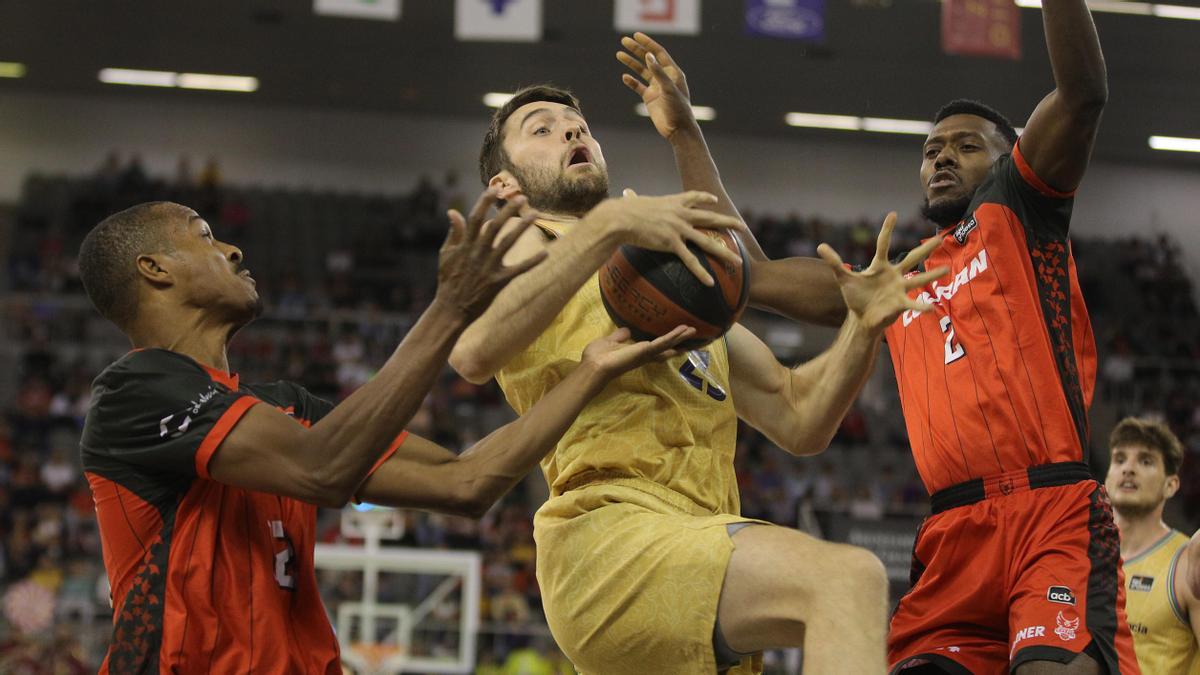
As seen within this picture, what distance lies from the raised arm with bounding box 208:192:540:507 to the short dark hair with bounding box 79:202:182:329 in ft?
2.45

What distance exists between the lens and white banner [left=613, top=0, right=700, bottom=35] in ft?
44.2

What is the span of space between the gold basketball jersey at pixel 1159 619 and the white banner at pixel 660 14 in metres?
8.29

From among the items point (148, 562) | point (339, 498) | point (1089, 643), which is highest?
point (339, 498)

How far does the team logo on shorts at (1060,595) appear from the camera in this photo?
3883mm

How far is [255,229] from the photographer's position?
23672 mm

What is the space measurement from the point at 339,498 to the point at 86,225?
70.8 ft

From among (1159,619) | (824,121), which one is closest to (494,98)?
(824,121)

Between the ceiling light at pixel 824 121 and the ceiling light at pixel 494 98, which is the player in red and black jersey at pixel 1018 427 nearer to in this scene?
the ceiling light at pixel 494 98

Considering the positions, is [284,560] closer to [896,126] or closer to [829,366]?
[829,366]


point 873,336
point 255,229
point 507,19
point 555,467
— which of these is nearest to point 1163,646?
point 873,336

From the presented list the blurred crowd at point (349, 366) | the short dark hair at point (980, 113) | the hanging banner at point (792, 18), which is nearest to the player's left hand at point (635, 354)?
the short dark hair at point (980, 113)

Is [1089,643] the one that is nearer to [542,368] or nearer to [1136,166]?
[542,368]

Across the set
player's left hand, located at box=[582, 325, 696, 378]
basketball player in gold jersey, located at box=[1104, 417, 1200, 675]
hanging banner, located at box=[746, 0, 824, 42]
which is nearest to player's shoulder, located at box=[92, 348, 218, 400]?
player's left hand, located at box=[582, 325, 696, 378]

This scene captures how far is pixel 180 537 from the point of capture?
11.9 ft
